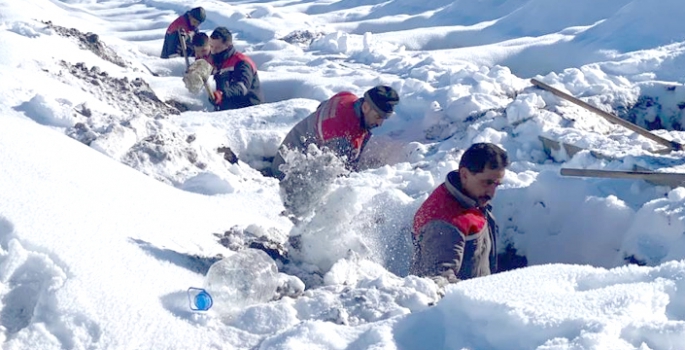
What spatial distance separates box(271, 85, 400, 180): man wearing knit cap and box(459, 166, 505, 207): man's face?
1.78m

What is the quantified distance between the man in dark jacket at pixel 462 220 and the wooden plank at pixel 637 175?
847 millimetres

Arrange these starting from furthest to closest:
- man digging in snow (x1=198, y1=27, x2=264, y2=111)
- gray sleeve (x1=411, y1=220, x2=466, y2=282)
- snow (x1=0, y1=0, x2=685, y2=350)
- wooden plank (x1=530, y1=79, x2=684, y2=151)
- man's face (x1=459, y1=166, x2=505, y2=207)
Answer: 1. man digging in snow (x1=198, y1=27, x2=264, y2=111)
2. wooden plank (x1=530, y1=79, x2=684, y2=151)
3. man's face (x1=459, y1=166, x2=505, y2=207)
4. gray sleeve (x1=411, y1=220, x2=466, y2=282)
5. snow (x1=0, y1=0, x2=685, y2=350)

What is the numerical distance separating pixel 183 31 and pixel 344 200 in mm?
7033

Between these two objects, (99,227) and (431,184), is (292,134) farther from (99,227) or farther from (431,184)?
(99,227)

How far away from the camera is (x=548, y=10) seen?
12.8 m

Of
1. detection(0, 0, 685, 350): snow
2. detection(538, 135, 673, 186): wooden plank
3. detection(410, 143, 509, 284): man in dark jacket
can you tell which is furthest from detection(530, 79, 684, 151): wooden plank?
detection(410, 143, 509, 284): man in dark jacket

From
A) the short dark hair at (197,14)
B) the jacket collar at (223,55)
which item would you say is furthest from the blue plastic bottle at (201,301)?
the short dark hair at (197,14)

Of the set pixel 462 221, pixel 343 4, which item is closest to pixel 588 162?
pixel 462 221

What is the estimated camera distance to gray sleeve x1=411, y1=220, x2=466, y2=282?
4305mm

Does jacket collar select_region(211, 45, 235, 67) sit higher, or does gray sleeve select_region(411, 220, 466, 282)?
gray sleeve select_region(411, 220, 466, 282)

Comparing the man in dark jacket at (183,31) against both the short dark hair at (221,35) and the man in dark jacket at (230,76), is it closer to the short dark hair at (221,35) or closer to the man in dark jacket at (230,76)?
the man in dark jacket at (230,76)

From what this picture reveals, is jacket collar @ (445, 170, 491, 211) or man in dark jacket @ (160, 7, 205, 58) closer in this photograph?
jacket collar @ (445, 170, 491, 211)

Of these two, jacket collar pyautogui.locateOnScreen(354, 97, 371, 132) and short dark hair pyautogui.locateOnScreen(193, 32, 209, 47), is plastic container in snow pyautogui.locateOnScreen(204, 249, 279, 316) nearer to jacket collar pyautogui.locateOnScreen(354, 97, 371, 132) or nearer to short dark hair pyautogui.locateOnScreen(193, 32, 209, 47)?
jacket collar pyautogui.locateOnScreen(354, 97, 371, 132)

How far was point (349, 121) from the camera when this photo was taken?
633 centimetres
